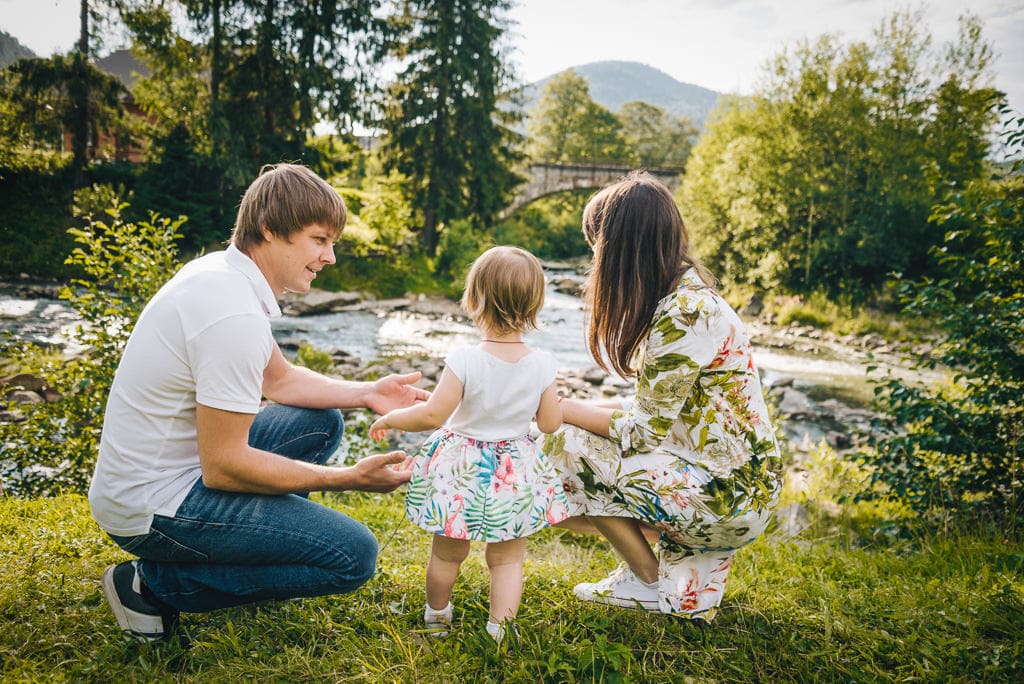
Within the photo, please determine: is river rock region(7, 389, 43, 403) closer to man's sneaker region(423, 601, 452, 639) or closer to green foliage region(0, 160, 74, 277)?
man's sneaker region(423, 601, 452, 639)

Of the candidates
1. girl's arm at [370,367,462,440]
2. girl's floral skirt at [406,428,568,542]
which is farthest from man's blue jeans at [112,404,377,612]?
girl's arm at [370,367,462,440]

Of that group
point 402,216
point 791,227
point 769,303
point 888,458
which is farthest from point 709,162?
point 888,458

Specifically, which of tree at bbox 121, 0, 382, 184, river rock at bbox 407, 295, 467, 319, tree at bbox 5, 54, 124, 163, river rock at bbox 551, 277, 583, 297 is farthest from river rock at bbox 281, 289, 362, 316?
river rock at bbox 551, 277, 583, 297

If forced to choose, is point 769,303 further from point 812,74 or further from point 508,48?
point 508,48

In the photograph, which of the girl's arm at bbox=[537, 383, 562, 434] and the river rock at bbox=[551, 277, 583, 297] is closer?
the girl's arm at bbox=[537, 383, 562, 434]

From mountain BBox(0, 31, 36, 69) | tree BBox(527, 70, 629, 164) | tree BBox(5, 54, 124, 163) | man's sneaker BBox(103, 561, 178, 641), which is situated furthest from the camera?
tree BBox(527, 70, 629, 164)

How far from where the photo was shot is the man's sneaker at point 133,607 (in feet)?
6.30

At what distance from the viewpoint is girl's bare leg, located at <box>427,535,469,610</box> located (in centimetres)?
209

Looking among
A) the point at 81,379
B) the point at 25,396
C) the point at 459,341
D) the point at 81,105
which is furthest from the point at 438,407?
the point at 81,105

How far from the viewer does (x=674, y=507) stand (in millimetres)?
2113

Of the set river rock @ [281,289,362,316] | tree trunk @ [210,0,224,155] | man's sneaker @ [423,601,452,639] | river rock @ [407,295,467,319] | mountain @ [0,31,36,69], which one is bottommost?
river rock @ [407,295,467,319]

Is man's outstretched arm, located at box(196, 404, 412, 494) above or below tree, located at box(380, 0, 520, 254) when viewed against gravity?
below

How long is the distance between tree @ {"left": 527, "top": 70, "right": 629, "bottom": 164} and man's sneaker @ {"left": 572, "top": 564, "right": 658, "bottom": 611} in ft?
139

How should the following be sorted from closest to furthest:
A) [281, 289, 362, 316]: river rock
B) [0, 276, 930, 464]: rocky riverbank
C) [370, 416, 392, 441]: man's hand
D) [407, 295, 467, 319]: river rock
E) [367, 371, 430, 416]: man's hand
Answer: [370, 416, 392, 441]: man's hand < [367, 371, 430, 416]: man's hand < [0, 276, 930, 464]: rocky riverbank < [281, 289, 362, 316]: river rock < [407, 295, 467, 319]: river rock
